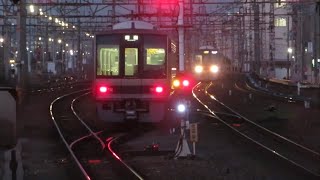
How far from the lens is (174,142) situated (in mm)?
17141

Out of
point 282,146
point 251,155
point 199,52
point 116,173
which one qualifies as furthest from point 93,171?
point 199,52

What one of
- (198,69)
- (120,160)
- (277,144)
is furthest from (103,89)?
(198,69)

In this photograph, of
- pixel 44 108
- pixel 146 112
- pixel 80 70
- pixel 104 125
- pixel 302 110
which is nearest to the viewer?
pixel 146 112

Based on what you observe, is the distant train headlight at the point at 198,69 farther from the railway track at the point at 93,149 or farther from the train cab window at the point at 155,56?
the train cab window at the point at 155,56

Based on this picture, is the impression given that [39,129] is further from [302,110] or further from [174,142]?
[302,110]

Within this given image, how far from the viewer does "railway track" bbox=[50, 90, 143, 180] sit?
1214cm

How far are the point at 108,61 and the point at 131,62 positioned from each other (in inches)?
31.1

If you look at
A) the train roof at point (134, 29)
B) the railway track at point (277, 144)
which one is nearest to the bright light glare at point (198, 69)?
the railway track at point (277, 144)

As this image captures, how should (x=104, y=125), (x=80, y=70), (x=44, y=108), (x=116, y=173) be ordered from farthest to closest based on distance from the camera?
(x=80, y=70)
(x=44, y=108)
(x=104, y=125)
(x=116, y=173)

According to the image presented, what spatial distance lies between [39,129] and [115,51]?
155 inches

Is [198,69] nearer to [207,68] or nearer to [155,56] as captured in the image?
[207,68]

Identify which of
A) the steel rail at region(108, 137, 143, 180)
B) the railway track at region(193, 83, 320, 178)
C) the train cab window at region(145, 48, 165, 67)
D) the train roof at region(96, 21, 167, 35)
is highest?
the train roof at region(96, 21, 167, 35)

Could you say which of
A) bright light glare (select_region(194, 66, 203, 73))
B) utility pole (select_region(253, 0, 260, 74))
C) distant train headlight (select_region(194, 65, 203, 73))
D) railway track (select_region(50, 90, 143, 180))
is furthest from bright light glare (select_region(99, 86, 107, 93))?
bright light glare (select_region(194, 66, 203, 73))

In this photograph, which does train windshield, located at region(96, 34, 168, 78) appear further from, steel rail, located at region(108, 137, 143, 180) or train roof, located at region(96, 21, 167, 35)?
steel rail, located at region(108, 137, 143, 180)
